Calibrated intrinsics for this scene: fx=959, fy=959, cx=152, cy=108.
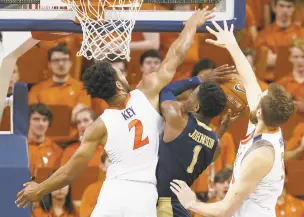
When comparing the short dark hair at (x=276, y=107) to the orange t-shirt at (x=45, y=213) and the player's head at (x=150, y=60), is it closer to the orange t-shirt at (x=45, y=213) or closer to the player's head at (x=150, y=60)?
the orange t-shirt at (x=45, y=213)

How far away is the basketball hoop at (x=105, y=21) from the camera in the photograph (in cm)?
675

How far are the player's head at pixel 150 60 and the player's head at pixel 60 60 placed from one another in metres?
0.75

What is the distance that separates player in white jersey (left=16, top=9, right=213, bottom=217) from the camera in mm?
6285

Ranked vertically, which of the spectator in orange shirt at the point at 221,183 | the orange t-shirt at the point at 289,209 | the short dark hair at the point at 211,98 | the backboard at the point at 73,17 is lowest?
the orange t-shirt at the point at 289,209

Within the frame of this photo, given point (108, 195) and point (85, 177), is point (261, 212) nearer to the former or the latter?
point (108, 195)

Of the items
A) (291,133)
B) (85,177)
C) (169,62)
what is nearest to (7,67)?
(169,62)

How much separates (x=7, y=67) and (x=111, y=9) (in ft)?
3.23

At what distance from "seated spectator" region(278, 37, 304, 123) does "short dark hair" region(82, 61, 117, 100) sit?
3.65m

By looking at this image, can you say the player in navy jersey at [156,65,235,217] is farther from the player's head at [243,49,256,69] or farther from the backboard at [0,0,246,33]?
the player's head at [243,49,256,69]

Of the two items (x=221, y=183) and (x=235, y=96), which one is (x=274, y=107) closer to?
(x=235, y=96)

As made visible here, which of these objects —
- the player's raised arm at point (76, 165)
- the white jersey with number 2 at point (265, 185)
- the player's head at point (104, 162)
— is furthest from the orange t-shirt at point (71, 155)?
the white jersey with number 2 at point (265, 185)

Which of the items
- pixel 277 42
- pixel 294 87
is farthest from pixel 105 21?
pixel 277 42

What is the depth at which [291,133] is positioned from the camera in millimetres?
9586

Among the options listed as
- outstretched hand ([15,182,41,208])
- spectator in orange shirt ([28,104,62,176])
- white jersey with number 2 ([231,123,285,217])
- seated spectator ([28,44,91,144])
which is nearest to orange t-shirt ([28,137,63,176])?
spectator in orange shirt ([28,104,62,176])
